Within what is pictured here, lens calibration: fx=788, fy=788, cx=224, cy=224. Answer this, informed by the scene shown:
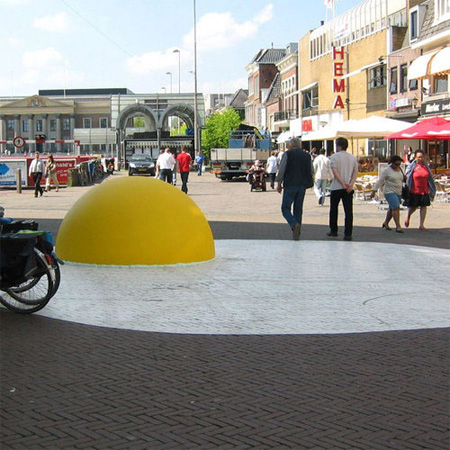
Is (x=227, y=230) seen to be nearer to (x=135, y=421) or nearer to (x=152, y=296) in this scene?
(x=152, y=296)

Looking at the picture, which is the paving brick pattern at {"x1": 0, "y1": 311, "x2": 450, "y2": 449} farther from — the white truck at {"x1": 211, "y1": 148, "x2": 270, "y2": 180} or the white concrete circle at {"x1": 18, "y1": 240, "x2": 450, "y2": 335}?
the white truck at {"x1": 211, "y1": 148, "x2": 270, "y2": 180}

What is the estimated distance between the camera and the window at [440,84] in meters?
35.6

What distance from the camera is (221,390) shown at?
5.02m

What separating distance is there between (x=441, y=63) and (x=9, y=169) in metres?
19.1

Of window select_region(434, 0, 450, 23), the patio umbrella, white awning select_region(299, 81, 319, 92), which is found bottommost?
the patio umbrella

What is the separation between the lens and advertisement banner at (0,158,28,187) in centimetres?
3534

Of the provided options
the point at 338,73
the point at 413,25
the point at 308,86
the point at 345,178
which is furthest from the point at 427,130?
the point at 308,86

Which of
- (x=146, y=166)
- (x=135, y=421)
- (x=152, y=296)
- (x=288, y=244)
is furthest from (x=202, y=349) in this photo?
(x=146, y=166)

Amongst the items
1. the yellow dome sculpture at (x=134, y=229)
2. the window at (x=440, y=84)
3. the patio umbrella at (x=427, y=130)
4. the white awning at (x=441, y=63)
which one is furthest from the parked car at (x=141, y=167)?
the yellow dome sculpture at (x=134, y=229)

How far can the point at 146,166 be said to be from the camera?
52.2m

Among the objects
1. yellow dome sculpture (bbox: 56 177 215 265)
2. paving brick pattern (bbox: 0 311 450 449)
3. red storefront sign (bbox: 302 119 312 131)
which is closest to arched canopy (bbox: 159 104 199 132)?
red storefront sign (bbox: 302 119 312 131)

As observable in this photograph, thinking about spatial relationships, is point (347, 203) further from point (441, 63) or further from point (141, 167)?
point (141, 167)

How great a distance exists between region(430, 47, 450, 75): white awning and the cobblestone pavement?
23.3 metres

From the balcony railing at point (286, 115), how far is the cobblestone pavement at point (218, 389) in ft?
230
